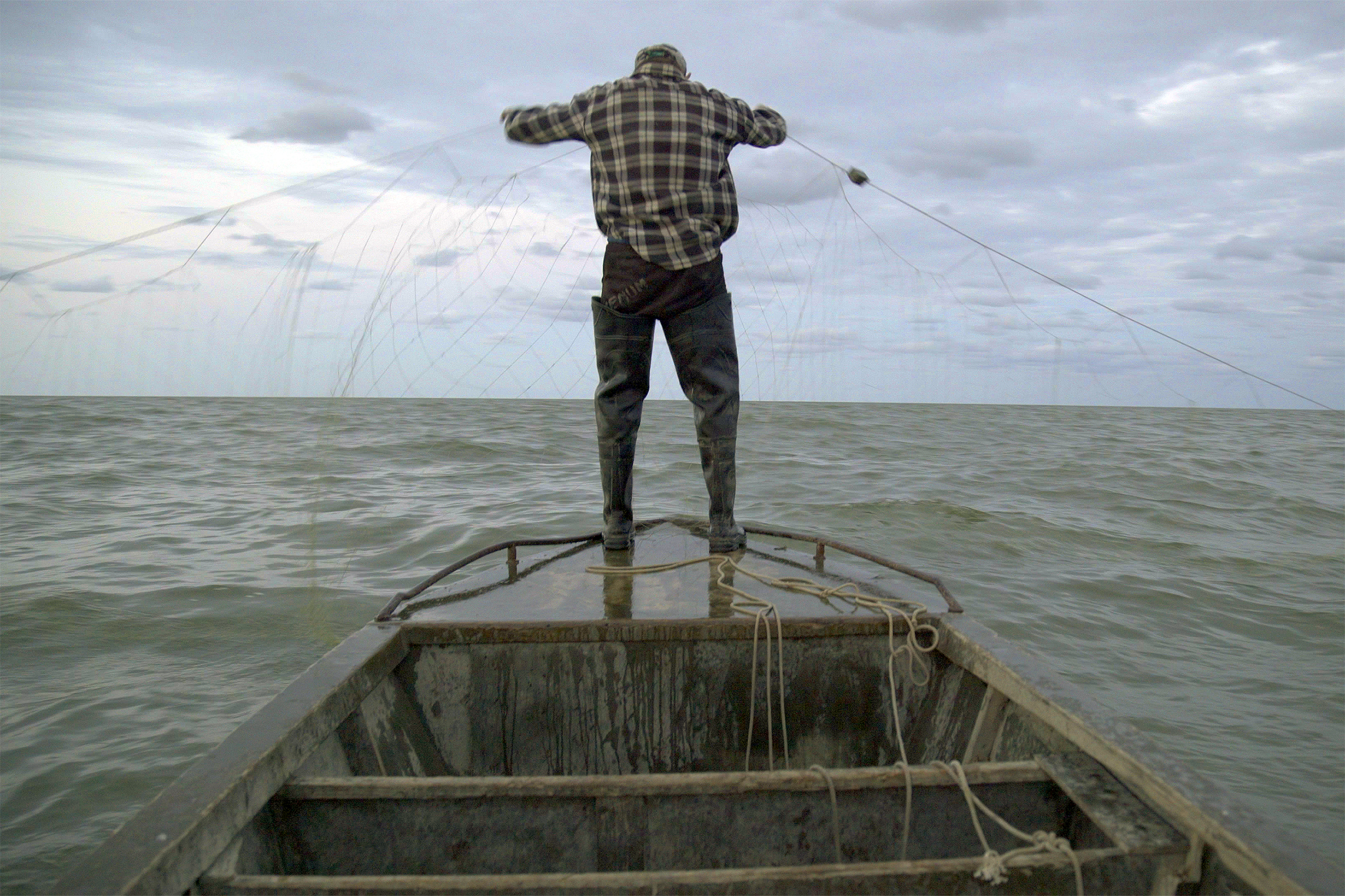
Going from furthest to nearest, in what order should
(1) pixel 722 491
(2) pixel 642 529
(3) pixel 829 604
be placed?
(2) pixel 642 529, (1) pixel 722 491, (3) pixel 829 604

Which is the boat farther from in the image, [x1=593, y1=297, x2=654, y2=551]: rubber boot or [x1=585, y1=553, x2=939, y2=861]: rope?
[x1=593, y1=297, x2=654, y2=551]: rubber boot

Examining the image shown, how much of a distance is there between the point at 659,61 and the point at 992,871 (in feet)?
9.58

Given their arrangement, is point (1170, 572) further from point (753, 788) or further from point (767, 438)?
point (767, 438)

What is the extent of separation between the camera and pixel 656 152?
3182 millimetres

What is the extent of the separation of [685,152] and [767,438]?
57.8 ft

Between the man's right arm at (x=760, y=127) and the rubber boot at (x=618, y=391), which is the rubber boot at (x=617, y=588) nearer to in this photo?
the rubber boot at (x=618, y=391)

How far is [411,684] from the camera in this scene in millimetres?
2666

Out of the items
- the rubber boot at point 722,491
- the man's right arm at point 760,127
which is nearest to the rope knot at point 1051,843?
the rubber boot at point 722,491

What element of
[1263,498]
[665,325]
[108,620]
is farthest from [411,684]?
[1263,498]

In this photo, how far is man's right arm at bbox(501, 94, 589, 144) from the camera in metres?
3.28

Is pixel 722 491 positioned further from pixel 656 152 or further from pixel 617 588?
pixel 656 152

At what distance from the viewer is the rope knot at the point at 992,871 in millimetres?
1479

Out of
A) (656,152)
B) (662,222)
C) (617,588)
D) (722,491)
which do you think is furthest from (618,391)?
(656,152)

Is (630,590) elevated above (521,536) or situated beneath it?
elevated above
